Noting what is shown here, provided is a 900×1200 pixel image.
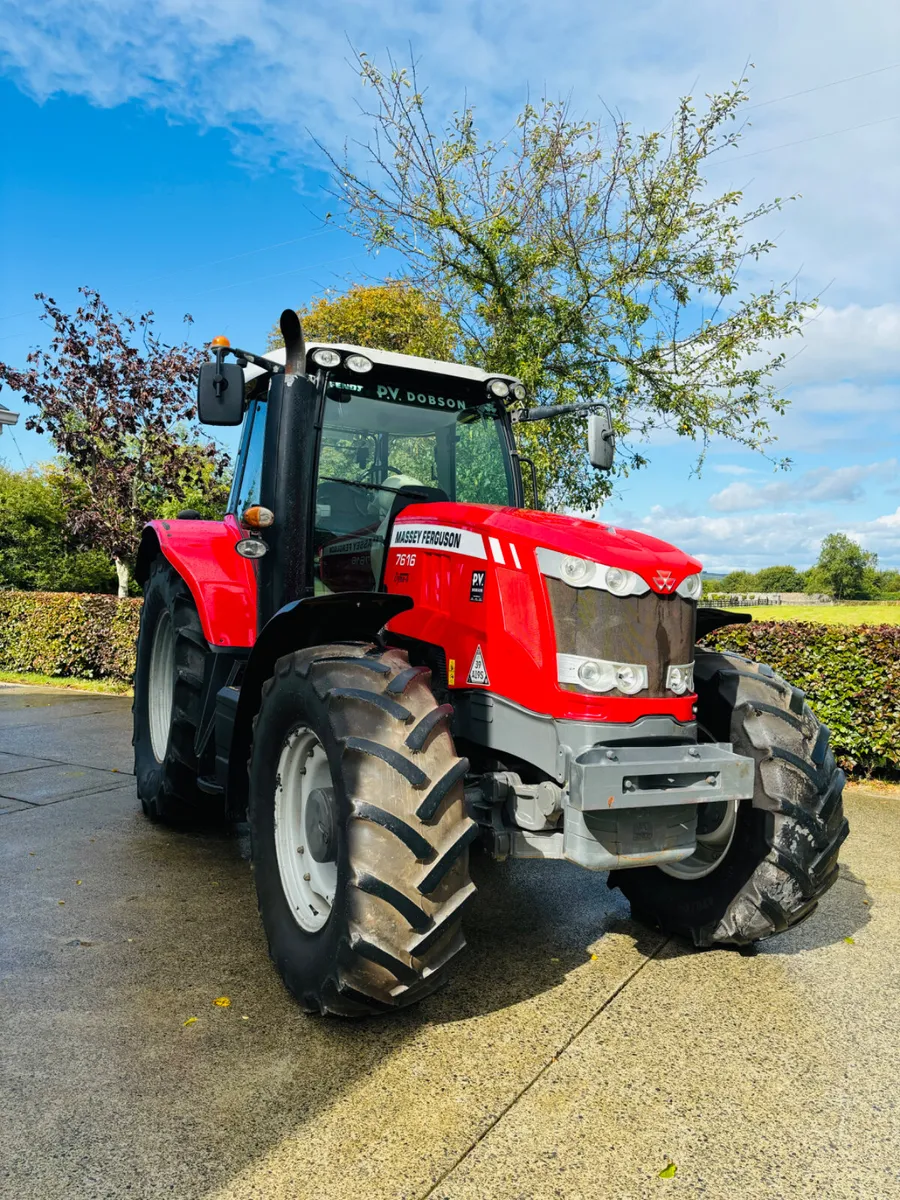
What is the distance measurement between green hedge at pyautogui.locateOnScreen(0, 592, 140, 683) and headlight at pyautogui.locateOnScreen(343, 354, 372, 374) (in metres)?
8.38

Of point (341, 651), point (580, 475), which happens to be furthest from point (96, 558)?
point (341, 651)

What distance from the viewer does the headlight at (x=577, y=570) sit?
9.34 ft

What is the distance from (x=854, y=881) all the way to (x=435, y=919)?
9.41ft

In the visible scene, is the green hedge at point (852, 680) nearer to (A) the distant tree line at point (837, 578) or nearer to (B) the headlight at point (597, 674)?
(B) the headlight at point (597, 674)

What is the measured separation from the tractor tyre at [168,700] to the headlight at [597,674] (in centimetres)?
208

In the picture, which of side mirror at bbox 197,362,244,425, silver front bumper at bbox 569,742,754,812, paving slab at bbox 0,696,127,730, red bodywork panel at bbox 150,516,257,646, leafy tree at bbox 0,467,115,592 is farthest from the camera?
leafy tree at bbox 0,467,115,592

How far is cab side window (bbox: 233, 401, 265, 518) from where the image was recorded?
14.0ft

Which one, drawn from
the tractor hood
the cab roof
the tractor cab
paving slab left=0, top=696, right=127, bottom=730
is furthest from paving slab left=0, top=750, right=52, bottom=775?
the tractor hood

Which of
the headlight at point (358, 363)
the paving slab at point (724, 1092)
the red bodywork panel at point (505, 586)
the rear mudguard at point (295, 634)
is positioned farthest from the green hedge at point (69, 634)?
the paving slab at point (724, 1092)

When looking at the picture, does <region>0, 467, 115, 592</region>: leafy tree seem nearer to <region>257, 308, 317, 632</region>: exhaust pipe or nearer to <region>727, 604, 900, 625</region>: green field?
<region>727, 604, 900, 625</region>: green field

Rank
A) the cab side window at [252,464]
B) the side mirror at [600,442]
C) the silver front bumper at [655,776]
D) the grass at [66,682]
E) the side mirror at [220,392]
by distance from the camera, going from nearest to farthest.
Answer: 1. the silver front bumper at [655,776]
2. the side mirror at [220,392]
3. the side mirror at [600,442]
4. the cab side window at [252,464]
5. the grass at [66,682]

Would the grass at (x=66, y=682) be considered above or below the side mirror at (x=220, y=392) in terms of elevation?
below

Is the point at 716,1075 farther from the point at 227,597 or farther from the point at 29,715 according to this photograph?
the point at 29,715

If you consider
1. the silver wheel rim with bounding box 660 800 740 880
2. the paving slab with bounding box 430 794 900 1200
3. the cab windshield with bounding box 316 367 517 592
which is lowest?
the paving slab with bounding box 430 794 900 1200
